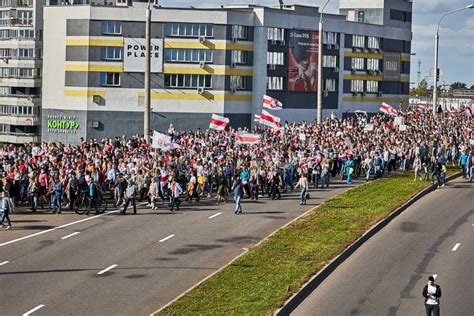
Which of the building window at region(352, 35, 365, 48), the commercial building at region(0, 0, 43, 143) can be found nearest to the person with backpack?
the commercial building at region(0, 0, 43, 143)

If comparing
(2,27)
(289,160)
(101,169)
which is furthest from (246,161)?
(2,27)

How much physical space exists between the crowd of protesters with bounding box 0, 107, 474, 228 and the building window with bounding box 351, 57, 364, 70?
151 ft

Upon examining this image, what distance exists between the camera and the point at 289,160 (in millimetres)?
52219

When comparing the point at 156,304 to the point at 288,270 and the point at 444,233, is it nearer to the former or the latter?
the point at 288,270

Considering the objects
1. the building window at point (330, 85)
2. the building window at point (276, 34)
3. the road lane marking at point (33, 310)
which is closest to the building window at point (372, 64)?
the building window at point (330, 85)

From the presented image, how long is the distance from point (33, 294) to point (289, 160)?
26.4 m

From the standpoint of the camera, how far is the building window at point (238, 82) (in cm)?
9581

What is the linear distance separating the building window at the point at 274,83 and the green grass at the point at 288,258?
4959 cm

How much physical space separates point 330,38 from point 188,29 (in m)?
21.1

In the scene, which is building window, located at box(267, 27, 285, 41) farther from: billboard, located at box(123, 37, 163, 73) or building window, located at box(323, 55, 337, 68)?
billboard, located at box(123, 37, 163, 73)

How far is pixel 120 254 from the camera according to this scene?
33.3 meters

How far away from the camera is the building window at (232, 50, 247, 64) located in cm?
9600

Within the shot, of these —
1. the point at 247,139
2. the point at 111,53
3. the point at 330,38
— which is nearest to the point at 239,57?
the point at 111,53

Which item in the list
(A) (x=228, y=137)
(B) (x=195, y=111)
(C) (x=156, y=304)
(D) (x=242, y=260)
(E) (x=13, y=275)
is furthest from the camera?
(B) (x=195, y=111)
